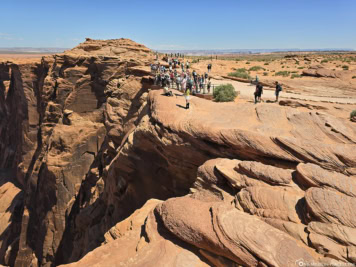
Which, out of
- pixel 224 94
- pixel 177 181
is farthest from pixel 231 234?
pixel 224 94

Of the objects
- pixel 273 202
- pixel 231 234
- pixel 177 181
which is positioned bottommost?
pixel 177 181

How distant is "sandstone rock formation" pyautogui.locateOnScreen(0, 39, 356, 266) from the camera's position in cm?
578

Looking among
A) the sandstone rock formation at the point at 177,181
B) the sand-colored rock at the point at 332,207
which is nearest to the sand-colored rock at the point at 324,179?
the sandstone rock formation at the point at 177,181

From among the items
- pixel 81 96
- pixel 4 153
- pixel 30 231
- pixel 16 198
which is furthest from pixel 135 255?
pixel 4 153


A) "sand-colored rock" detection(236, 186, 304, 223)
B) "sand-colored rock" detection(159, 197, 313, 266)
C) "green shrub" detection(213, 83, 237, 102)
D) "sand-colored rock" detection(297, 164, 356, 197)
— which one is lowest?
"sand-colored rock" detection(159, 197, 313, 266)

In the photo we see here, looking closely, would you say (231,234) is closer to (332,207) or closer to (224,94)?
(332,207)

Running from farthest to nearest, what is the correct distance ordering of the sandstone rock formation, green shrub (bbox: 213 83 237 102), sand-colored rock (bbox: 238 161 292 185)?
1. green shrub (bbox: 213 83 237 102)
2. sand-colored rock (bbox: 238 161 292 185)
3. the sandstone rock formation

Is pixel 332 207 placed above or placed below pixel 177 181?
above

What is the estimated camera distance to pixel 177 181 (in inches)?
475

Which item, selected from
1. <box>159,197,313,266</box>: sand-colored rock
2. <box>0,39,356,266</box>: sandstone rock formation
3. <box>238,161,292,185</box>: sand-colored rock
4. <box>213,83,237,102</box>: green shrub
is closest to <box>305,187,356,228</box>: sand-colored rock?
<box>0,39,356,266</box>: sandstone rock formation

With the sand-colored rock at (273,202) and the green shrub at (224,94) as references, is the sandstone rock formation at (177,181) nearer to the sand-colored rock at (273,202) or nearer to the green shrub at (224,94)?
the sand-colored rock at (273,202)

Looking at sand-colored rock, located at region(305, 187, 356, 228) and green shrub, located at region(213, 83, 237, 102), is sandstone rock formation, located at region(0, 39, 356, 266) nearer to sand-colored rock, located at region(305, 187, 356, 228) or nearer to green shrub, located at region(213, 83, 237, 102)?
sand-colored rock, located at region(305, 187, 356, 228)

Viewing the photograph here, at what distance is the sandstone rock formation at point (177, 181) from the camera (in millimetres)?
5777

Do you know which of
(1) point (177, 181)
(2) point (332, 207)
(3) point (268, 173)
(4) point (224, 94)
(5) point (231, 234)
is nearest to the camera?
(2) point (332, 207)
